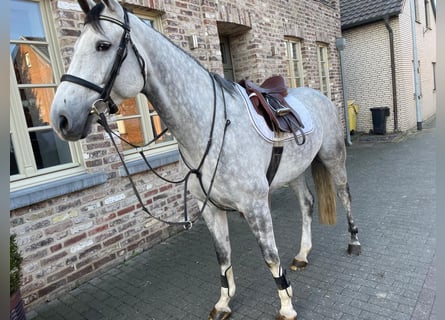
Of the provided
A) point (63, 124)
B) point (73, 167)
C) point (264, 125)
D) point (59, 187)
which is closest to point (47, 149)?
point (73, 167)

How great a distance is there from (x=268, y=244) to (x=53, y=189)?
2.25 m

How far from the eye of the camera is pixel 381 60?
35.7ft

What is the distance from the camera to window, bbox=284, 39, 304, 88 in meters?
7.56

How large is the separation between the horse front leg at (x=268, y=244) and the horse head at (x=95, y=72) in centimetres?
121

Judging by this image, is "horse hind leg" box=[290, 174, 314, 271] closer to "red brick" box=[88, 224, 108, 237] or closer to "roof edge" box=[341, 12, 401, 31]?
"red brick" box=[88, 224, 108, 237]

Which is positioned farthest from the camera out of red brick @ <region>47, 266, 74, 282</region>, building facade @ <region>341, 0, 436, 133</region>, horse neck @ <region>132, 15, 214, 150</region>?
building facade @ <region>341, 0, 436, 133</region>

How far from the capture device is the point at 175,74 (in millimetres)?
1879

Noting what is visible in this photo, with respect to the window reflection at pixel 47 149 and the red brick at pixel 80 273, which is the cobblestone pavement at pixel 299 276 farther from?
the window reflection at pixel 47 149

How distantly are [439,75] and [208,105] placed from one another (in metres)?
1.59

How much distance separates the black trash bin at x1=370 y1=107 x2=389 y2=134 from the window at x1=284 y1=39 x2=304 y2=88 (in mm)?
4471

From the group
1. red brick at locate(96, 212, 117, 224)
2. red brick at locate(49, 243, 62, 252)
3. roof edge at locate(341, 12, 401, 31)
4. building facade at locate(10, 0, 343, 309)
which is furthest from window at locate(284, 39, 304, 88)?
red brick at locate(49, 243, 62, 252)

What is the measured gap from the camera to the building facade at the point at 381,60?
1048 centimetres

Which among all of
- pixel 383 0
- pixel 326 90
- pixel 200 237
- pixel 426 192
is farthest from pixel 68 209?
pixel 383 0

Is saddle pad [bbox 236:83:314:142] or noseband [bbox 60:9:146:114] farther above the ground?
noseband [bbox 60:9:146:114]
